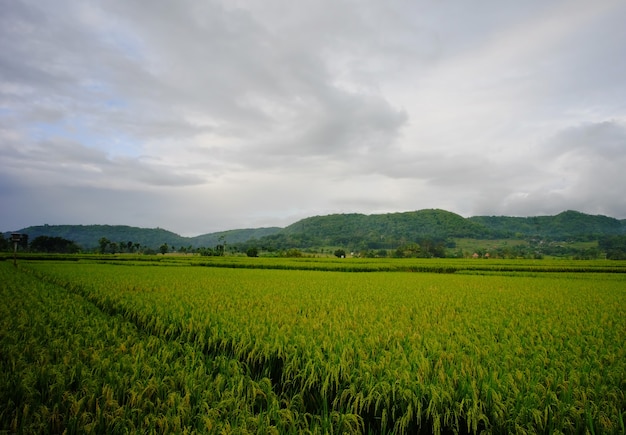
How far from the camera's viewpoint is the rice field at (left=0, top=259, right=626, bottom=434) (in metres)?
3.35

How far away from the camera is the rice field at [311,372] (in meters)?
3.35

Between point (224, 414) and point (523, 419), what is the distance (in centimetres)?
311

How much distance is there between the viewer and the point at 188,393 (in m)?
3.73

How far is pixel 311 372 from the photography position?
4383mm

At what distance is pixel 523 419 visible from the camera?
3.24 meters

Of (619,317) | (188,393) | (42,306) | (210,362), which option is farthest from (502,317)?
(42,306)

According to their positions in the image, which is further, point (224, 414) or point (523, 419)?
point (224, 414)

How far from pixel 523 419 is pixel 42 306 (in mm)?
11279

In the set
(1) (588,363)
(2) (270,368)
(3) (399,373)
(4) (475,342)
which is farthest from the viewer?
(4) (475,342)

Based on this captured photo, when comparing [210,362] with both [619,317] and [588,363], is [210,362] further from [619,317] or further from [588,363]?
[619,317]

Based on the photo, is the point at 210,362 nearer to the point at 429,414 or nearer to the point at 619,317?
the point at 429,414

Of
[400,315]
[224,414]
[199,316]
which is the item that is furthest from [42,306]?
[400,315]

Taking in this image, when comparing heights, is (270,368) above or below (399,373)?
below

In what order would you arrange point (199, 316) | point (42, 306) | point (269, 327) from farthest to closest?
point (42, 306)
point (199, 316)
point (269, 327)
